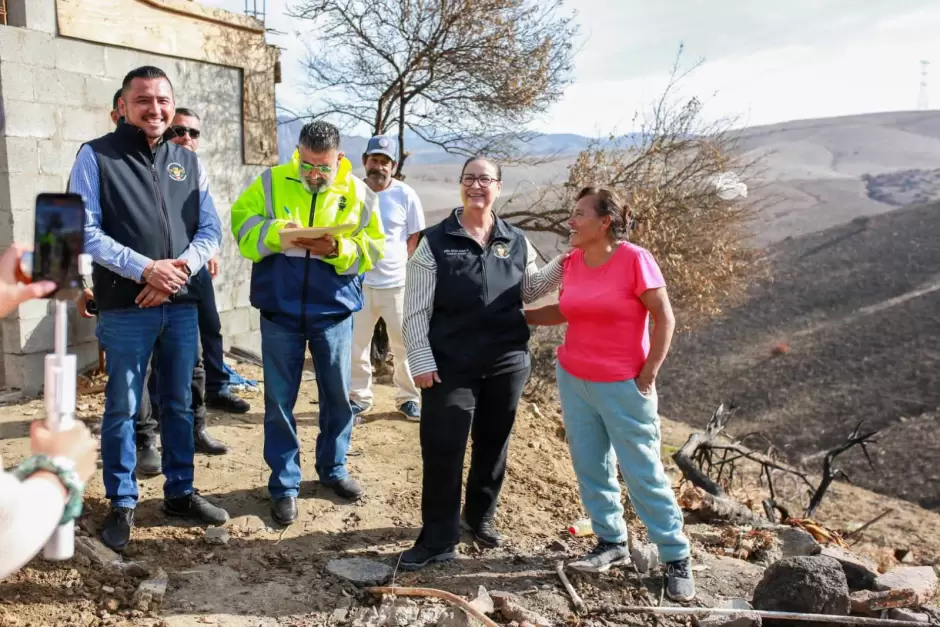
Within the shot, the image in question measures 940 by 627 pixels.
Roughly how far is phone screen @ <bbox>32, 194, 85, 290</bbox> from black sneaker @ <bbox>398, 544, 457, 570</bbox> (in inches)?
106

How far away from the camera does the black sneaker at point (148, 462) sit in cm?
464

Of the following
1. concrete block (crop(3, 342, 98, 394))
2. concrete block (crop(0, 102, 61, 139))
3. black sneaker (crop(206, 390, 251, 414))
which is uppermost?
concrete block (crop(0, 102, 61, 139))

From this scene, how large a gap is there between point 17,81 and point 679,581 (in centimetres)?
603

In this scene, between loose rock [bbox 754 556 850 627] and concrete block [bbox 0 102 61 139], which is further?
concrete block [bbox 0 102 61 139]

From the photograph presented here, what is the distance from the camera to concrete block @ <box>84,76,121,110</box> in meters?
6.52

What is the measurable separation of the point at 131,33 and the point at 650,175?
6582 millimetres

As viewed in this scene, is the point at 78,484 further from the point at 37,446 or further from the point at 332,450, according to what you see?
the point at 332,450

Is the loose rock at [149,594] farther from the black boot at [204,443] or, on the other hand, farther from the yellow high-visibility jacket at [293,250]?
the black boot at [204,443]

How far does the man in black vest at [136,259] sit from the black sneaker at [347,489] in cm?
106

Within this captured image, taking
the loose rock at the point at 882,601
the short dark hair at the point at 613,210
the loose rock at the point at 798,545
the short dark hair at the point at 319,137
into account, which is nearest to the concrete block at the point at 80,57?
the short dark hair at the point at 319,137

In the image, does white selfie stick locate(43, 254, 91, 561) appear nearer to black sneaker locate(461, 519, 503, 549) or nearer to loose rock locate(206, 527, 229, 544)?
loose rock locate(206, 527, 229, 544)

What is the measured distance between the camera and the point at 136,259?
365cm

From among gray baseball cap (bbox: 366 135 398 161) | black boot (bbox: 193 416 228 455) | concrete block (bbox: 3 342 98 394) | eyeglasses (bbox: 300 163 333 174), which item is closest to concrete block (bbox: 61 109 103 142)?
concrete block (bbox: 3 342 98 394)

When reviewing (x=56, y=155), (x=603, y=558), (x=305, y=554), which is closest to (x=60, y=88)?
(x=56, y=155)
